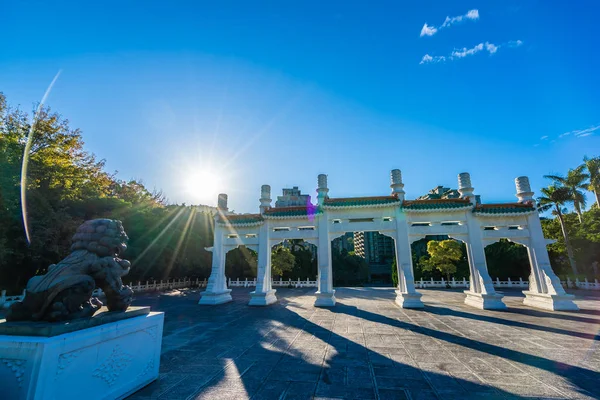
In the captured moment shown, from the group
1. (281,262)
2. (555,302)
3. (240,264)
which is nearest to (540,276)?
(555,302)

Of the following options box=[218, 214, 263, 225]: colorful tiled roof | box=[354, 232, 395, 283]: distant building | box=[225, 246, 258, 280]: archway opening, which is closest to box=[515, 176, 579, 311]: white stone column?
box=[218, 214, 263, 225]: colorful tiled roof

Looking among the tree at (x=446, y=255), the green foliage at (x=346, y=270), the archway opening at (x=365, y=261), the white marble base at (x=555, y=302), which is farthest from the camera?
the archway opening at (x=365, y=261)

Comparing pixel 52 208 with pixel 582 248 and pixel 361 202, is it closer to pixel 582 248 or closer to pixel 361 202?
pixel 361 202

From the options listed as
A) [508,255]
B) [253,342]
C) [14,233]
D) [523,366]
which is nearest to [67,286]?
[253,342]

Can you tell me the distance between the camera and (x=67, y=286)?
2.88 m

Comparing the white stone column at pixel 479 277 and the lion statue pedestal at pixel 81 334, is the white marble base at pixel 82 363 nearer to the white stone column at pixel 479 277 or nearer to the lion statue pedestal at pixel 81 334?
the lion statue pedestal at pixel 81 334

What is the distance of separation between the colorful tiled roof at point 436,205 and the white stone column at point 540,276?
255 cm

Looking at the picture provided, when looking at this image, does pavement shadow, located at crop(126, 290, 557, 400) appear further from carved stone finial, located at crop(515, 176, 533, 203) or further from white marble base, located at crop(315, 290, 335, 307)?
carved stone finial, located at crop(515, 176, 533, 203)

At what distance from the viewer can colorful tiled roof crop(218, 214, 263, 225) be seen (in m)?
12.2

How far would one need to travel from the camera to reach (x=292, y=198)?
210ft

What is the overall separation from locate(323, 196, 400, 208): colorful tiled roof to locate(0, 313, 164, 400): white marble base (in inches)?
349

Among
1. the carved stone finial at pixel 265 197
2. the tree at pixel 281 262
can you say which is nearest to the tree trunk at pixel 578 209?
the tree at pixel 281 262

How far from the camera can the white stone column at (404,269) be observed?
9.91 meters

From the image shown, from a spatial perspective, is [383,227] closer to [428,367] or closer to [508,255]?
[428,367]
